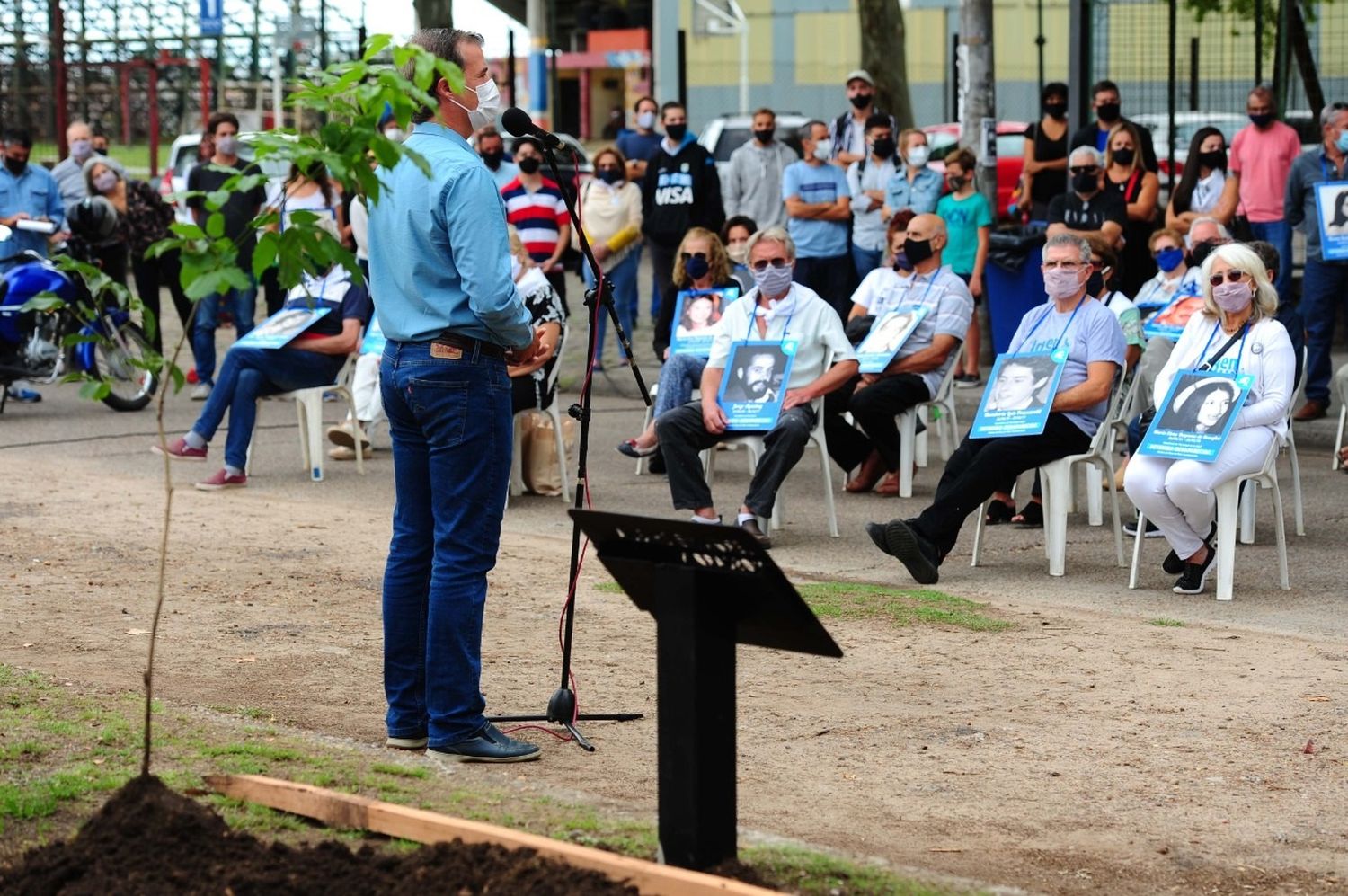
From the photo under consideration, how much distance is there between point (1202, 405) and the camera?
8.69 m

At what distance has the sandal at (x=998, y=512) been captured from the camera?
10.4m

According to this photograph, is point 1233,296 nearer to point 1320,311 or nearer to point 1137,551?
point 1137,551

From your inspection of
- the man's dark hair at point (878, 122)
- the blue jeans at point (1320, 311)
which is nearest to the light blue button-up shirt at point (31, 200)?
the man's dark hair at point (878, 122)

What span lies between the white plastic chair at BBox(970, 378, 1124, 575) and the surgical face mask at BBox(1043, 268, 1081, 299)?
1.68ft

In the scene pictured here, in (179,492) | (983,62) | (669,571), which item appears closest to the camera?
(669,571)

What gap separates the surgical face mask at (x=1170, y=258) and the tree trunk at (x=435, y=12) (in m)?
9.10

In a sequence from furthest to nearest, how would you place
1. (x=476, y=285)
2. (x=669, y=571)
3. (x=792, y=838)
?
(x=476, y=285), (x=792, y=838), (x=669, y=571)

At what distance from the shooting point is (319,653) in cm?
722

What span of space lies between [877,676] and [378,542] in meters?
3.44

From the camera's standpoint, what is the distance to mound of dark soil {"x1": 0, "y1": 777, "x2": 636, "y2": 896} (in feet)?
13.6

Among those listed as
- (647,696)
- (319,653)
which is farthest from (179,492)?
→ (647,696)

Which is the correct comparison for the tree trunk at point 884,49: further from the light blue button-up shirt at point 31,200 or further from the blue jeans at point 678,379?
the blue jeans at point 678,379

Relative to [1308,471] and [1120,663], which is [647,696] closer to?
[1120,663]

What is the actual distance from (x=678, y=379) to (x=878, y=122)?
5125 mm
